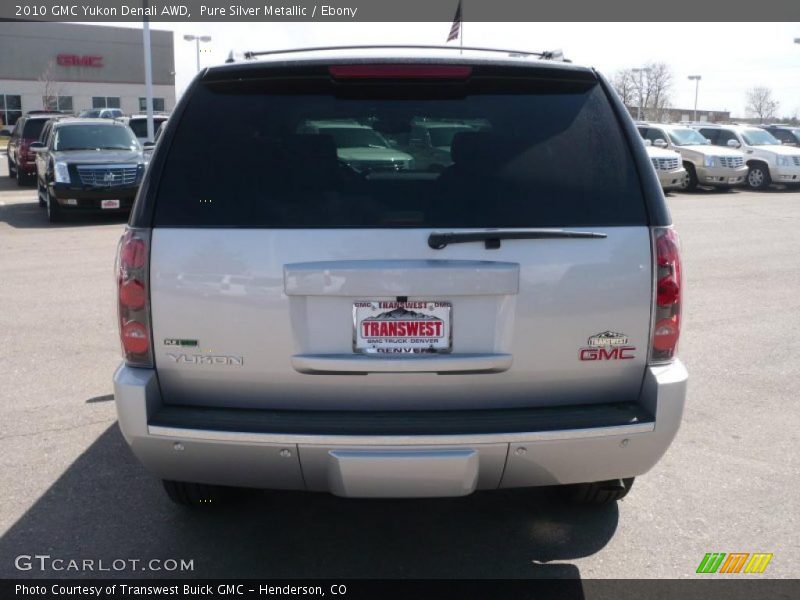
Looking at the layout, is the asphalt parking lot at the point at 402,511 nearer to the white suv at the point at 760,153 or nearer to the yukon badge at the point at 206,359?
the yukon badge at the point at 206,359

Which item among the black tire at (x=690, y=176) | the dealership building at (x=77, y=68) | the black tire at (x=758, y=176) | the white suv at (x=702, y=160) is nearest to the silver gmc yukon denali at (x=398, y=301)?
the white suv at (x=702, y=160)

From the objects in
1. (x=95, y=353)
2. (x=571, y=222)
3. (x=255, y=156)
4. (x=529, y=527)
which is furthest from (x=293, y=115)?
(x=95, y=353)

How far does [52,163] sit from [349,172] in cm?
1412

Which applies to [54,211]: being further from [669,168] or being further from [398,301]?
[669,168]

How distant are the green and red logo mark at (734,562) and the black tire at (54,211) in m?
14.3

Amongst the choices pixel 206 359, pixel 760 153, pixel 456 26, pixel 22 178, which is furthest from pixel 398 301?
pixel 760 153

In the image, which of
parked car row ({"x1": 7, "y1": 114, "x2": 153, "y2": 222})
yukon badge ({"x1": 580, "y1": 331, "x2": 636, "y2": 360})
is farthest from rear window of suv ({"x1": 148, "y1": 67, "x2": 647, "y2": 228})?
parked car row ({"x1": 7, "y1": 114, "x2": 153, "y2": 222})

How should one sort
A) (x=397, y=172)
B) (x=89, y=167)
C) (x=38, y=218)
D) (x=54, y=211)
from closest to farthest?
(x=397, y=172), (x=89, y=167), (x=54, y=211), (x=38, y=218)

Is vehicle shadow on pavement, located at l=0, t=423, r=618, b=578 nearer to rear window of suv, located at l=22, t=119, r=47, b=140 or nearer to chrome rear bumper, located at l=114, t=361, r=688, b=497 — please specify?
chrome rear bumper, located at l=114, t=361, r=688, b=497

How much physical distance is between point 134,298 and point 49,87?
6634 centimetres

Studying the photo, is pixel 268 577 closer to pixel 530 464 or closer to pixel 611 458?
pixel 530 464

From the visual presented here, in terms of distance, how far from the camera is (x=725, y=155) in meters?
24.2

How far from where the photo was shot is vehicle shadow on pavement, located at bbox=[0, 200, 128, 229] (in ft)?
50.9

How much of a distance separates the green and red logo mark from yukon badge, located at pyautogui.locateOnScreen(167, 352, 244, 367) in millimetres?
2132
